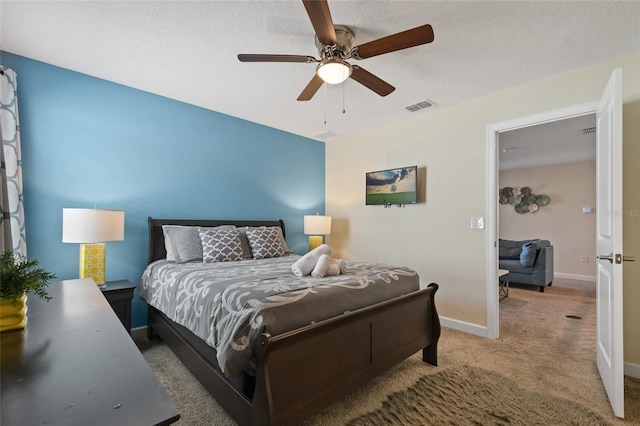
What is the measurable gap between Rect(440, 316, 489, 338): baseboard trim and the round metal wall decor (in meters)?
5.05

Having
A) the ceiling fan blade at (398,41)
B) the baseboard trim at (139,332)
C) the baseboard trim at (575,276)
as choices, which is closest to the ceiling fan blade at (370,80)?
the ceiling fan blade at (398,41)

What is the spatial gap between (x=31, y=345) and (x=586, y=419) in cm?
275

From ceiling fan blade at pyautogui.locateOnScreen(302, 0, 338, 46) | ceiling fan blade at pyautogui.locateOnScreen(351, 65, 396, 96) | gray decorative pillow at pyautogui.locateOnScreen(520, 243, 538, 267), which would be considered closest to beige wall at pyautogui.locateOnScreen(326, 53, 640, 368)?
ceiling fan blade at pyautogui.locateOnScreen(351, 65, 396, 96)

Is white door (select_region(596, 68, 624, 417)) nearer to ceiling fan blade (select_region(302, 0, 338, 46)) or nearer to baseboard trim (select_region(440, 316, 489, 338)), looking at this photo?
baseboard trim (select_region(440, 316, 489, 338))

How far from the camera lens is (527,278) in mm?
5148

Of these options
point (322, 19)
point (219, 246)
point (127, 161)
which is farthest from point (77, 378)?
point (127, 161)

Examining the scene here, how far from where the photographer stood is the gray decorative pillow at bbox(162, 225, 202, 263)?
295cm

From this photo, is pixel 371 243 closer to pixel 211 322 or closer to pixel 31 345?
pixel 211 322

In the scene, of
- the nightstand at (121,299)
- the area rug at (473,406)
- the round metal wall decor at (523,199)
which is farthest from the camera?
the round metal wall decor at (523,199)

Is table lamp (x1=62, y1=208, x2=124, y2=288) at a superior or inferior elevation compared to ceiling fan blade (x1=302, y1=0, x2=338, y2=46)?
inferior

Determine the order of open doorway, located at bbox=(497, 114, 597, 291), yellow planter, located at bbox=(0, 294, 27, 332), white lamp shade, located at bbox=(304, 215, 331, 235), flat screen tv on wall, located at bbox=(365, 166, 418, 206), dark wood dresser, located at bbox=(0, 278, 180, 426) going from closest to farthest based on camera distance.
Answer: dark wood dresser, located at bbox=(0, 278, 180, 426) → yellow planter, located at bbox=(0, 294, 27, 332) → flat screen tv on wall, located at bbox=(365, 166, 418, 206) → white lamp shade, located at bbox=(304, 215, 331, 235) → open doorway, located at bbox=(497, 114, 597, 291)

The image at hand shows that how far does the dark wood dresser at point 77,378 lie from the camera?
56 centimetres

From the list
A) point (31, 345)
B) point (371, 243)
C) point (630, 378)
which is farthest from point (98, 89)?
point (630, 378)

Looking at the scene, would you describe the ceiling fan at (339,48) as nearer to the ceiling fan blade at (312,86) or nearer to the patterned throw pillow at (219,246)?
the ceiling fan blade at (312,86)
